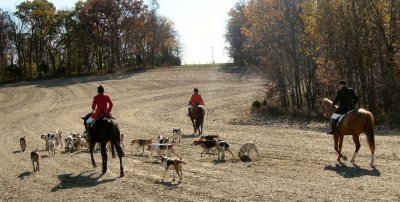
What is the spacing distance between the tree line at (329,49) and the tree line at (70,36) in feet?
115

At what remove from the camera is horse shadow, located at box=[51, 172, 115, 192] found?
1291 centimetres

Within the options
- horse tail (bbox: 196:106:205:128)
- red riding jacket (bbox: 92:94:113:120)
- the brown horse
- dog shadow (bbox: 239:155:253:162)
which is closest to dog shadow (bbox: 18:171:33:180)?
red riding jacket (bbox: 92:94:113:120)

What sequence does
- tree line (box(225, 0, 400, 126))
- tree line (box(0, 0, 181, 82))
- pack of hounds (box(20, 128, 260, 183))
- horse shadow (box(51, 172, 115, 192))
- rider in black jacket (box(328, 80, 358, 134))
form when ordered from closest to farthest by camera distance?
horse shadow (box(51, 172, 115, 192)), pack of hounds (box(20, 128, 260, 183)), rider in black jacket (box(328, 80, 358, 134)), tree line (box(225, 0, 400, 126)), tree line (box(0, 0, 181, 82))

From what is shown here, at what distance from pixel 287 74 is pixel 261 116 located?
350 cm

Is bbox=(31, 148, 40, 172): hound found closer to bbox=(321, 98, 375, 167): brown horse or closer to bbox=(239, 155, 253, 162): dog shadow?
bbox=(239, 155, 253, 162): dog shadow

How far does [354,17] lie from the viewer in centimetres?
2652

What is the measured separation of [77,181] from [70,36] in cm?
5806

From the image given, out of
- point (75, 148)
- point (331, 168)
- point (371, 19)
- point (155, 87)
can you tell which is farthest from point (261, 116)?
point (155, 87)

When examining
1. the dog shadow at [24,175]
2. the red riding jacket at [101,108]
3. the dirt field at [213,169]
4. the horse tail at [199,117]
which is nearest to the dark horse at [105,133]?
the red riding jacket at [101,108]

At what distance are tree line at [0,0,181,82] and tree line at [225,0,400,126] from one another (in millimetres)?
35153

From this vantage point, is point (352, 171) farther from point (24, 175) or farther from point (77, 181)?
point (24, 175)

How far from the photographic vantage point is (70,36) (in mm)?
68625

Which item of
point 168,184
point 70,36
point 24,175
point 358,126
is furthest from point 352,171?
point 70,36

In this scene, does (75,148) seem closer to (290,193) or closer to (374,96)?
(290,193)
